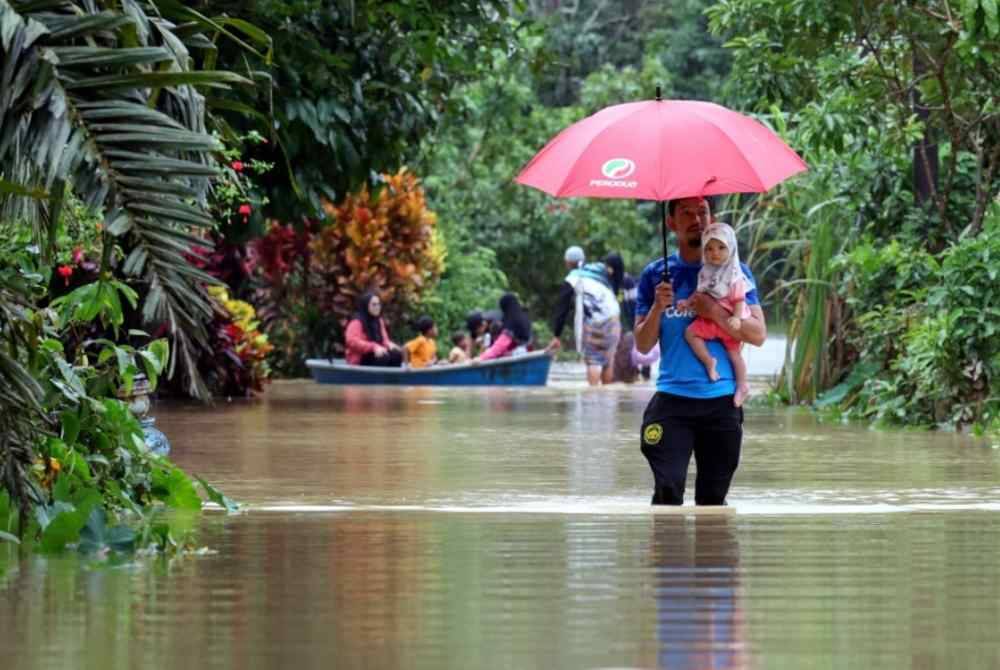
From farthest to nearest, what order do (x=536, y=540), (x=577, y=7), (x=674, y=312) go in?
1. (x=577, y=7)
2. (x=674, y=312)
3. (x=536, y=540)

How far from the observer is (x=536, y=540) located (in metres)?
9.20

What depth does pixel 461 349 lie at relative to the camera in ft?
103

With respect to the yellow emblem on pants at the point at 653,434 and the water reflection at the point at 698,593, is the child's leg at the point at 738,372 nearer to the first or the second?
the yellow emblem on pants at the point at 653,434

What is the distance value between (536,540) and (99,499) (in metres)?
1.62

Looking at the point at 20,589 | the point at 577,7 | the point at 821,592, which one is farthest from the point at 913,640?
the point at 577,7

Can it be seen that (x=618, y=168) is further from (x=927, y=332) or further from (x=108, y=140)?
(x=927, y=332)

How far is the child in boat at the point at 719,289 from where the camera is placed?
10031mm

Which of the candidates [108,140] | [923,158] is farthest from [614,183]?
[923,158]

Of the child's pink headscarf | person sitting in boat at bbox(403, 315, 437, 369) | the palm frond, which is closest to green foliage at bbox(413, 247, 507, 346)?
person sitting in boat at bbox(403, 315, 437, 369)

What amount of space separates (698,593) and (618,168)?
3.47m

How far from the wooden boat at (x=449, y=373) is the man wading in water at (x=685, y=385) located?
17933mm


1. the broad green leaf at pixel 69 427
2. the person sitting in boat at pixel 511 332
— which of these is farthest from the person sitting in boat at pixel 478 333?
the broad green leaf at pixel 69 427

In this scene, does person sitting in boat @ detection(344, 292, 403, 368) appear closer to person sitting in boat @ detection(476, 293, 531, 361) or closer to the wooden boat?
the wooden boat

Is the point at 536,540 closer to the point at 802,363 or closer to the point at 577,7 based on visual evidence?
the point at 802,363
